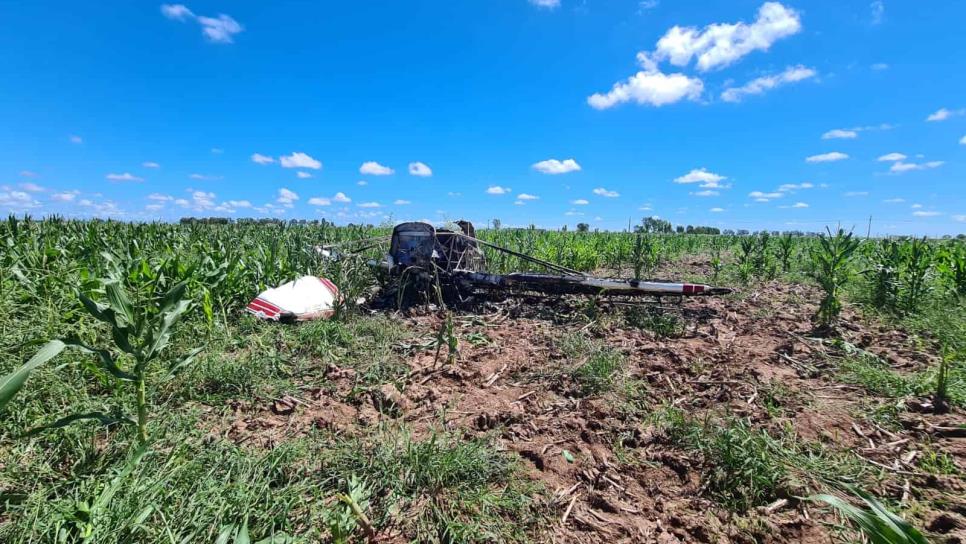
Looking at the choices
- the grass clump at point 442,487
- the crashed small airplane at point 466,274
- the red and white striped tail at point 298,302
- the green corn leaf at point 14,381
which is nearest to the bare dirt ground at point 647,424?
the grass clump at point 442,487

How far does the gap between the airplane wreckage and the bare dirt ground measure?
2.62 feet

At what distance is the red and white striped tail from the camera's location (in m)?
5.62

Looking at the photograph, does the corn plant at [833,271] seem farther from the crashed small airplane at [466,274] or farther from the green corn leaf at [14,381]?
the green corn leaf at [14,381]

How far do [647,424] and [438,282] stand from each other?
14.2 ft

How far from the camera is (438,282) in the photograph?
22.4ft

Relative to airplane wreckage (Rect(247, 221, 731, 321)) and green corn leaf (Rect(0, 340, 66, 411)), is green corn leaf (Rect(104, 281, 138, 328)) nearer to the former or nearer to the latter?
green corn leaf (Rect(0, 340, 66, 411))

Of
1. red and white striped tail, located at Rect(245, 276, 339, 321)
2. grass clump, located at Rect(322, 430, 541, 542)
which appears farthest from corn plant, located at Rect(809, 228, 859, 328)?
red and white striped tail, located at Rect(245, 276, 339, 321)

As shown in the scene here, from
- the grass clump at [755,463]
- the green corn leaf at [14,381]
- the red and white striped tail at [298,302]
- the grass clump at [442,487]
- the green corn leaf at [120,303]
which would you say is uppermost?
the green corn leaf at [120,303]

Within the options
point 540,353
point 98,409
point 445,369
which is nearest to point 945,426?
point 540,353

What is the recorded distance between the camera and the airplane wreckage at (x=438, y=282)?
589 cm

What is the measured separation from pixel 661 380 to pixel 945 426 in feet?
7.00

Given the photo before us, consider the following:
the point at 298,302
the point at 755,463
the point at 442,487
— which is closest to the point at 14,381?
the point at 442,487

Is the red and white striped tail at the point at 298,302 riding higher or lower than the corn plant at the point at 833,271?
lower

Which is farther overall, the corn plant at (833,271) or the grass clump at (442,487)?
A: the corn plant at (833,271)
